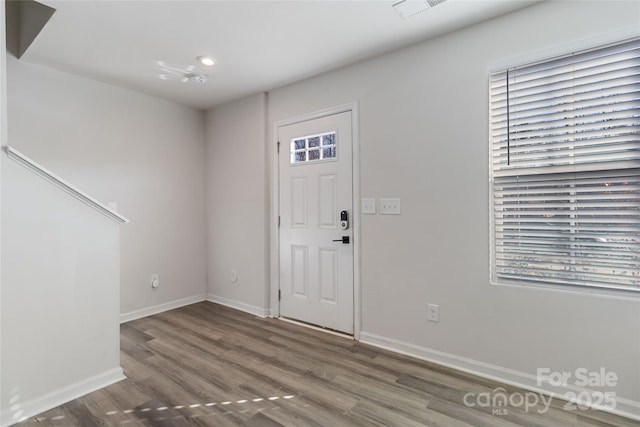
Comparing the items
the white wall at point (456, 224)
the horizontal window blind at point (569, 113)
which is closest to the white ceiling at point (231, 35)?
the white wall at point (456, 224)

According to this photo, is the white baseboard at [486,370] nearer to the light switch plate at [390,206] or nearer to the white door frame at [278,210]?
the white door frame at [278,210]

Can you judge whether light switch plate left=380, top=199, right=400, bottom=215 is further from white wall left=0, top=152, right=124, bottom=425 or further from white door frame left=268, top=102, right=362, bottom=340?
white wall left=0, top=152, right=124, bottom=425

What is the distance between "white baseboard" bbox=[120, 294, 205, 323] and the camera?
3.43 m

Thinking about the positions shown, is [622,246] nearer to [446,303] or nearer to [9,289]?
[446,303]

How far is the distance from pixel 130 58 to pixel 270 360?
2.90 metres

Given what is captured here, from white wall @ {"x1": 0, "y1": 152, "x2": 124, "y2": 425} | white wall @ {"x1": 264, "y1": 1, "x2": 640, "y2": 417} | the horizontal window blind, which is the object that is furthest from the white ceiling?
white wall @ {"x1": 0, "y1": 152, "x2": 124, "y2": 425}

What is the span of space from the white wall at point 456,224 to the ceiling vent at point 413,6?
0.40 m

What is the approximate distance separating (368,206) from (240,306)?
212cm

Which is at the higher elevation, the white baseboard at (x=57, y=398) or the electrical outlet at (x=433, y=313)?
the electrical outlet at (x=433, y=313)

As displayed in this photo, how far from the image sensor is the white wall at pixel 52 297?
5.93 feet

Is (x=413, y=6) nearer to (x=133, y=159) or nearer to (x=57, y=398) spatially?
(x=133, y=159)

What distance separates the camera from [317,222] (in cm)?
318

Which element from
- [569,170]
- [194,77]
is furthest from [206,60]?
[569,170]

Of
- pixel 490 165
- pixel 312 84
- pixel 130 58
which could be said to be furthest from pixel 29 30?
pixel 490 165
